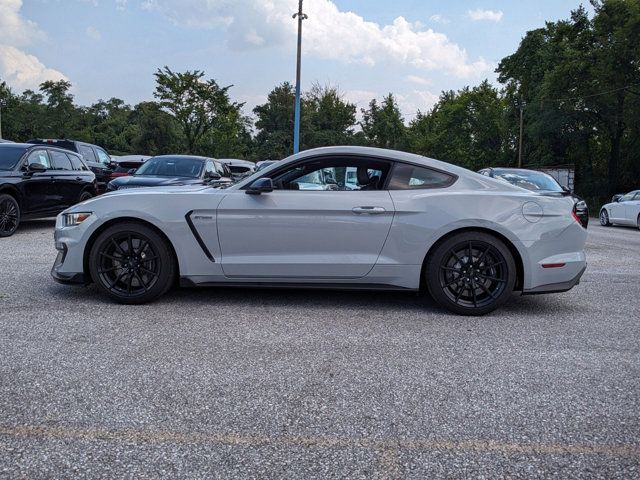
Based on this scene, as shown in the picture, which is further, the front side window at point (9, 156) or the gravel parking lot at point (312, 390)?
the front side window at point (9, 156)

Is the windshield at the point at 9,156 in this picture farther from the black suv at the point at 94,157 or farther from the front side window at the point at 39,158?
the black suv at the point at 94,157

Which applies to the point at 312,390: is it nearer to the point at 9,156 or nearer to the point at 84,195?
the point at 9,156

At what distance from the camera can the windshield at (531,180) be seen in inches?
419

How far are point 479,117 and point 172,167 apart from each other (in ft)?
156

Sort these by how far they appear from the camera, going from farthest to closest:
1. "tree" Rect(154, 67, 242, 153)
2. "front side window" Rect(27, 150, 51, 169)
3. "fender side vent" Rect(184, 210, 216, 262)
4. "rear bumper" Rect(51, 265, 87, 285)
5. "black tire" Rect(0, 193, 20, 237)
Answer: "tree" Rect(154, 67, 242, 153) → "front side window" Rect(27, 150, 51, 169) → "black tire" Rect(0, 193, 20, 237) → "rear bumper" Rect(51, 265, 87, 285) → "fender side vent" Rect(184, 210, 216, 262)

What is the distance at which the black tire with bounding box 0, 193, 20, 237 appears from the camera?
9367mm

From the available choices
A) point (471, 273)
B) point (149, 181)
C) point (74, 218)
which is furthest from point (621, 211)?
point (74, 218)

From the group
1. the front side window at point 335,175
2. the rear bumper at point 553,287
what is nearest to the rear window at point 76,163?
the front side window at point 335,175

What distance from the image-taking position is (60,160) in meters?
11.2

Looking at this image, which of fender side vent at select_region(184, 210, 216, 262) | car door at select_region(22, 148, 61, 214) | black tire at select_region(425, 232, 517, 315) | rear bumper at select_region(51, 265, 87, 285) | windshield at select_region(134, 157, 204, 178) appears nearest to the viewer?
black tire at select_region(425, 232, 517, 315)

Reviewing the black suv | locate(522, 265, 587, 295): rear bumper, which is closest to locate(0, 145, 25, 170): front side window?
the black suv

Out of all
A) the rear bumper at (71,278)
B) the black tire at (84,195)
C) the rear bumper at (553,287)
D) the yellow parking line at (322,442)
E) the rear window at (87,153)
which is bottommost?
the yellow parking line at (322,442)

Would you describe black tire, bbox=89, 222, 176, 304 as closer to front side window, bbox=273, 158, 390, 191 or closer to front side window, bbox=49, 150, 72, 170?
front side window, bbox=273, 158, 390, 191

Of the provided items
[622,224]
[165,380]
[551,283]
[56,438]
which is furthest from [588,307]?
[622,224]
